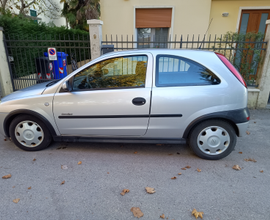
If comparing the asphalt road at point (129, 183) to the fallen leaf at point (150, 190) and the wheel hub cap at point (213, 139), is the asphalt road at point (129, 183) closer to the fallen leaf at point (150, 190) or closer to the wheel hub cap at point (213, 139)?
the fallen leaf at point (150, 190)

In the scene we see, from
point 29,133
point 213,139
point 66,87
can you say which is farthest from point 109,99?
point 213,139

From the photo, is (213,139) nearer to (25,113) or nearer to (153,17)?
(25,113)

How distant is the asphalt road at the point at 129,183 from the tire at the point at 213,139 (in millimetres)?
173

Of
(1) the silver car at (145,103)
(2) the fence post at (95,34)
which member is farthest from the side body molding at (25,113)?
(2) the fence post at (95,34)

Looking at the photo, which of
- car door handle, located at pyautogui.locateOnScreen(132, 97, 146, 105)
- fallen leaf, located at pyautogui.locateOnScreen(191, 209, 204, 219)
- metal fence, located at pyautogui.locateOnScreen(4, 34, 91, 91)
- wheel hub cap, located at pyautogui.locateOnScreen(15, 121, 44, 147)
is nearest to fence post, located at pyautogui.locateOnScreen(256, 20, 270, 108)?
car door handle, located at pyautogui.locateOnScreen(132, 97, 146, 105)

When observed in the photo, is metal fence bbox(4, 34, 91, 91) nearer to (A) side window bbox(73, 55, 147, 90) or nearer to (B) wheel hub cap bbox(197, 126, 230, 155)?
(A) side window bbox(73, 55, 147, 90)

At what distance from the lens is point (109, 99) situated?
3.11m

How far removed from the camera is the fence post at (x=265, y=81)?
17.8 ft

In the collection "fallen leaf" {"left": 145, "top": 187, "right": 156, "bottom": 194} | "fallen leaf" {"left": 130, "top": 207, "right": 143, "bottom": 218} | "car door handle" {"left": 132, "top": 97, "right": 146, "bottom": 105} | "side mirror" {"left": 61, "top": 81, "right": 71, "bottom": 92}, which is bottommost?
"fallen leaf" {"left": 130, "top": 207, "right": 143, "bottom": 218}

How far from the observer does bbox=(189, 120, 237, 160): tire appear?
315cm

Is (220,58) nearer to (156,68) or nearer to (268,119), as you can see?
(156,68)

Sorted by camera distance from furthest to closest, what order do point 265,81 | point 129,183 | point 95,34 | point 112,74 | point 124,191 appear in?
point 95,34 < point 265,81 < point 112,74 < point 129,183 < point 124,191

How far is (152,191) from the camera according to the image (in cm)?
259

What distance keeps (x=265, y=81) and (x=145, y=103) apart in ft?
14.3
